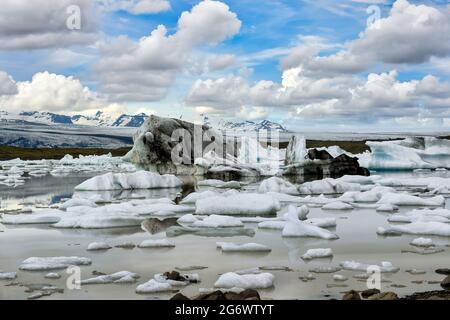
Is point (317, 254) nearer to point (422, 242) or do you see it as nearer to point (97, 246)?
point (422, 242)

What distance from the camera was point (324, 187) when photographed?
19.0 m

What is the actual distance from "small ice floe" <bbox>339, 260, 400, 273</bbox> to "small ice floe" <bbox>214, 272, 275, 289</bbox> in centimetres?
123

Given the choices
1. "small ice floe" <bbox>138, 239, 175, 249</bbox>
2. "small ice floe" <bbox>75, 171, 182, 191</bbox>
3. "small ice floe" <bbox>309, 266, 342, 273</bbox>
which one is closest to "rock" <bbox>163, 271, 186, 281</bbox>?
"small ice floe" <bbox>309, 266, 342, 273</bbox>

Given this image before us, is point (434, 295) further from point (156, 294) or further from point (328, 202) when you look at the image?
point (328, 202)

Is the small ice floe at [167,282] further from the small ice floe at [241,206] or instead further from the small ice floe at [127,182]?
the small ice floe at [127,182]

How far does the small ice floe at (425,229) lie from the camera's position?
937cm

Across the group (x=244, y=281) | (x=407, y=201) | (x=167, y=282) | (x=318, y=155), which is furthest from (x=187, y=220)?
(x=318, y=155)

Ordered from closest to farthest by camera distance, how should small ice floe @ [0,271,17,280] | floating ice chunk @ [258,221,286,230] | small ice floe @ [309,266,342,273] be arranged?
small ice floe @ [0,271,17,280], small ice floe @ [309,266,342,273], floating ice chunk @ [258,221,286,230]

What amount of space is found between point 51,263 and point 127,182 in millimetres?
14116

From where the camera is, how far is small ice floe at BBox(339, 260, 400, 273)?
22.0 ft

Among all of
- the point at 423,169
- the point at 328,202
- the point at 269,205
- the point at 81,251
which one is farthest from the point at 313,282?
the point at 423,169

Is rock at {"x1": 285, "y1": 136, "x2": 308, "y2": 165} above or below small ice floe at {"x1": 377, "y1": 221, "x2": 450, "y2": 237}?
above

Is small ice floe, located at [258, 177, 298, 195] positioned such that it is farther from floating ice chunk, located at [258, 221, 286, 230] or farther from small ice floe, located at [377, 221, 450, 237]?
small ice floe, located at [377, 221, 450, 237]

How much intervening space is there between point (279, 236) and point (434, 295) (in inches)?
160
